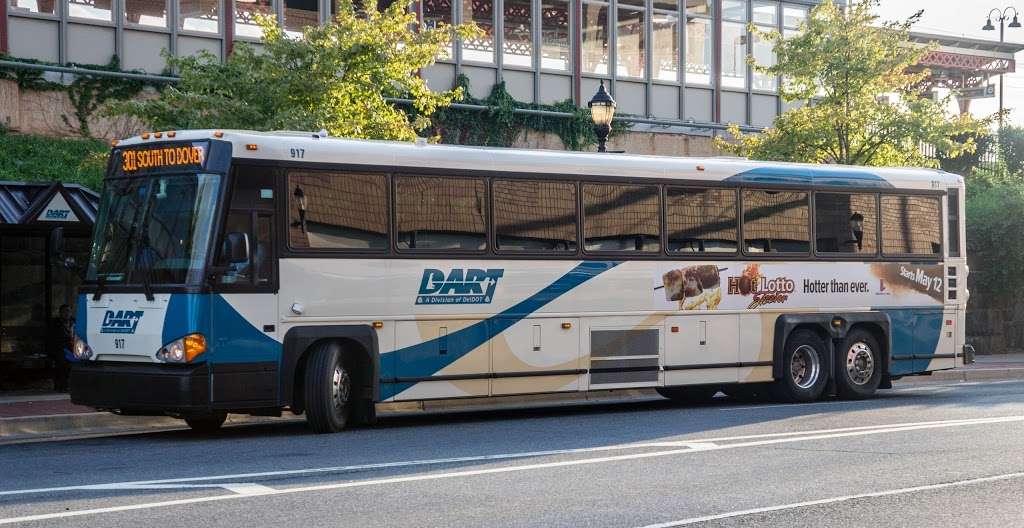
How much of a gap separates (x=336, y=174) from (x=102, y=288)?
2775 millimetres

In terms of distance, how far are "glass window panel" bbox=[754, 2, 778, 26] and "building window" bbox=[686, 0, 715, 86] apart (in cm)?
160

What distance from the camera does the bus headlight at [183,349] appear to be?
14539 mm

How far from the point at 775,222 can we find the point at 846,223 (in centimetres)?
145

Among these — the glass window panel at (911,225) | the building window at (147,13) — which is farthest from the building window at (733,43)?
the glass window panel at (911,225)

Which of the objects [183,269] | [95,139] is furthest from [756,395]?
[95,139]

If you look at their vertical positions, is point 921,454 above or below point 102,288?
below

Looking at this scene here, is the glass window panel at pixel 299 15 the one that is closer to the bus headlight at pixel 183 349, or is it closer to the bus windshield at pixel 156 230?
the bus windshield at pixel 156 230

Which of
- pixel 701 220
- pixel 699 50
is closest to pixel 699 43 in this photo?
pixel 699 50

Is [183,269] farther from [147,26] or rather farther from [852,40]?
[852,40]

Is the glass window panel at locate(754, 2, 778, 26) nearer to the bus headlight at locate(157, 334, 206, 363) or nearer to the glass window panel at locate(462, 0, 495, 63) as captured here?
the glass window panel at locate(462, 0, 495, 63)

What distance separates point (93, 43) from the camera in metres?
27.5

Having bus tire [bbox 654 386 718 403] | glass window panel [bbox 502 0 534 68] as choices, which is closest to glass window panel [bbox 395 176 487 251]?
bus tire [bbox 654 386 718 403]

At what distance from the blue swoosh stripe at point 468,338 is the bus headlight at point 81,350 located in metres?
3.15

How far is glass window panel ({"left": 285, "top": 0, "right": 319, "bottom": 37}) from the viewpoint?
101 feet
